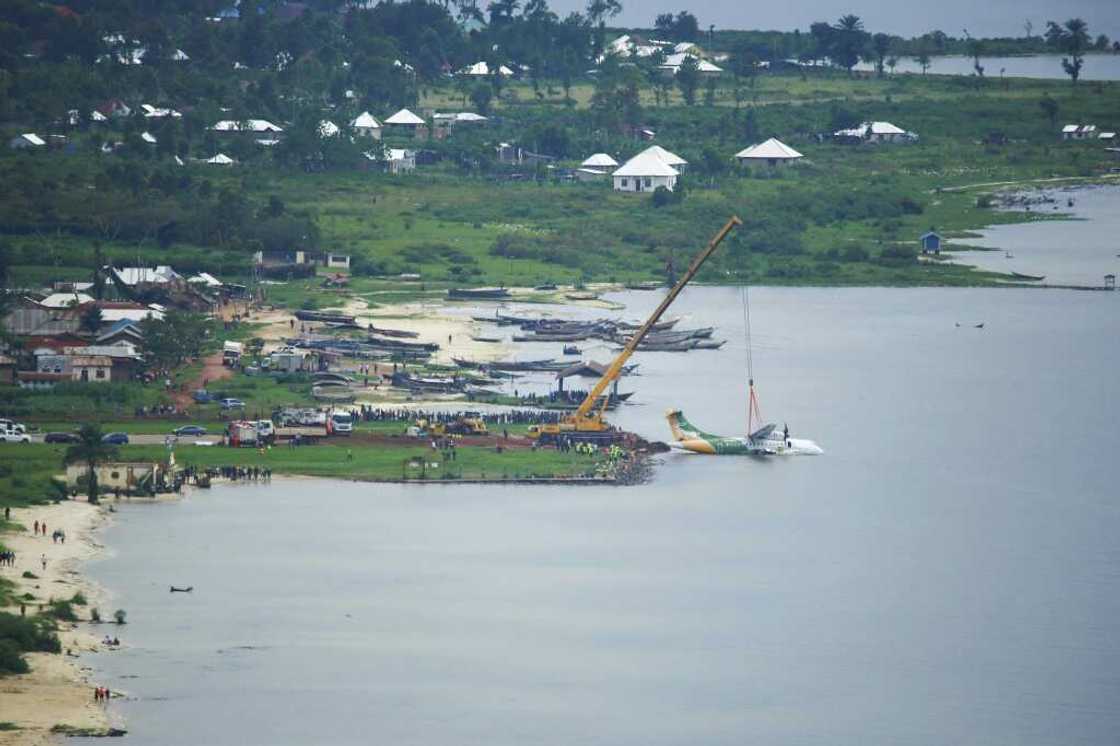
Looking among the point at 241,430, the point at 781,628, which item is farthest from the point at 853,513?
the point at 241,430

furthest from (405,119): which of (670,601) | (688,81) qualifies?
(670,601)

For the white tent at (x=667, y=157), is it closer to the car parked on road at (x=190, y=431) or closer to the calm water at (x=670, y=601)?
the calm water at (x=670, y=601)

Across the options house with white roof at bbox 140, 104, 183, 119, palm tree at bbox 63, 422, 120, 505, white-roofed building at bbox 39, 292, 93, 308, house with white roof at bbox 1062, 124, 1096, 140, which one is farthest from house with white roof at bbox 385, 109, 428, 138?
palm tree at bbox 63, 422, 120, 505

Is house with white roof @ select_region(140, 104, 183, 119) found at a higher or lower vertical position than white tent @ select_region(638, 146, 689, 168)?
higher

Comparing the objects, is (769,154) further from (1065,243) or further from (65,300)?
(65,300)

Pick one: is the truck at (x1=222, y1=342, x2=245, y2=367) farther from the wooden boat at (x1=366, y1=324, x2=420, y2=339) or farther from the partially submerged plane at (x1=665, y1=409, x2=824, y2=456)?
the partially submerged plane at (x1=665, y1=409, x2=824, y2=456)
